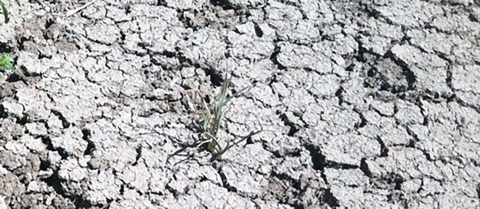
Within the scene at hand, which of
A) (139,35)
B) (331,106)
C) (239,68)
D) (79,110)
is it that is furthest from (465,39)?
(79,110)

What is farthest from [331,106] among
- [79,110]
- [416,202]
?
[79,110]

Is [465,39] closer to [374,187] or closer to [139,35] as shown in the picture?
[374,187]

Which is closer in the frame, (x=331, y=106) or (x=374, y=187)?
(x=374, y=187)

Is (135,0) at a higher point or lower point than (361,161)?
higher

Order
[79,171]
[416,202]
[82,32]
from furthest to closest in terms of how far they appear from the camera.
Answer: [82,32] < [416,202] < [79,171]

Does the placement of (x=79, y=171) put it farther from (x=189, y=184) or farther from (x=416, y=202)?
(x=416, y=202)

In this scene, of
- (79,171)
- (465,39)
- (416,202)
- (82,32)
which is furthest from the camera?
(465,39)

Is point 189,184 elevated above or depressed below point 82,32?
below
